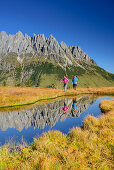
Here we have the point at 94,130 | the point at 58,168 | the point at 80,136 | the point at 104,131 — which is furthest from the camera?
the point at 94,130

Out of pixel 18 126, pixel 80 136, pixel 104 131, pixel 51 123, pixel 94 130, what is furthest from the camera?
pixel 51 123

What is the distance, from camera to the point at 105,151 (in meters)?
6.25

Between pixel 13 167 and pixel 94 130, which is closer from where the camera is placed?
pixel 13 167

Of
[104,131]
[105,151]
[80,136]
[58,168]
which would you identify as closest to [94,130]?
[104,131]

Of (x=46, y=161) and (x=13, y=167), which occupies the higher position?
(x=46, y=161)

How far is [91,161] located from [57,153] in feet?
5.22

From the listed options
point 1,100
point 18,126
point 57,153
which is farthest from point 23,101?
point 57,153

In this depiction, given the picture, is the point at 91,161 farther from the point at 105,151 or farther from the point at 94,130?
the point at 94,130

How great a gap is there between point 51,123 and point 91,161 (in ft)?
22.9

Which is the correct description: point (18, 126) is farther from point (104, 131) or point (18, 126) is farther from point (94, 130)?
point (104, 131)

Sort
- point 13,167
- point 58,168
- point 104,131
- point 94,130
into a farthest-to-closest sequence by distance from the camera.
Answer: point 94,130, point 104,131, point 13,167, point 58,168

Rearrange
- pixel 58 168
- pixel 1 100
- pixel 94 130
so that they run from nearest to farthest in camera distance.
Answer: pixel 58 168 → pixel 94 130 → pixel 1 100

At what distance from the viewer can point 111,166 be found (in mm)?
5348

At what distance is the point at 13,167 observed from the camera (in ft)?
17.4
